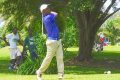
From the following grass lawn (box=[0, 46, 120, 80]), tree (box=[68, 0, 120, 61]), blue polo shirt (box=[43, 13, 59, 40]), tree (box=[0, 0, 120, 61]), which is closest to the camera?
blue polo shirt (box=[43, 13, 59, 40])

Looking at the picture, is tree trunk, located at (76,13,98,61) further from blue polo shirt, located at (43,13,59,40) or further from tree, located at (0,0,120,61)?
blue polo shirt, located at (43,13,59,40)

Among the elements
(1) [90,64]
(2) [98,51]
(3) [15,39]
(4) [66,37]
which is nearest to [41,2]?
(3) [15,39]

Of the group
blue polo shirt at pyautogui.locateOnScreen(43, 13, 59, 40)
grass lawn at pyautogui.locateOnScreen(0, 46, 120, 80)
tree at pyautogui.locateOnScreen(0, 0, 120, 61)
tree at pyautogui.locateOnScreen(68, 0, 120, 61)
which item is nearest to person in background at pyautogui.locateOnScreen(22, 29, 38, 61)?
grass lawn at pyautogui.locateOnScreen(0, 46, 120, 80)

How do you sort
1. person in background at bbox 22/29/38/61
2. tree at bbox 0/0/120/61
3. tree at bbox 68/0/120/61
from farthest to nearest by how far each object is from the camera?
tree at bbox 68/0/120/61, tree at bbox 0/0/120/61, person in background at bbox 22/29/38/61

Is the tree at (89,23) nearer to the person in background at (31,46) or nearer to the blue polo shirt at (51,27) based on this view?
the person in background at (31,46)

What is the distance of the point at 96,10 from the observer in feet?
89.5

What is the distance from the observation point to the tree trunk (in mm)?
27508

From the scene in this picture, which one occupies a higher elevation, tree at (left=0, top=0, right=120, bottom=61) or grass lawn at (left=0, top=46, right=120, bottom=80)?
tree at (left=0, top=0, right=120, bottom=61)

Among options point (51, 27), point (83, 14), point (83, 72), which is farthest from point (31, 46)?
point (83, 14)

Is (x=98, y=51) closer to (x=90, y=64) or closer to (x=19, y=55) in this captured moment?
(x=90, y=64)

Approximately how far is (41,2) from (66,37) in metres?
4.38

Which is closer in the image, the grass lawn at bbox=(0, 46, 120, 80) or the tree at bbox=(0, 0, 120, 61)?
the grass lawn at bbox=(0, 46, 120, 80)

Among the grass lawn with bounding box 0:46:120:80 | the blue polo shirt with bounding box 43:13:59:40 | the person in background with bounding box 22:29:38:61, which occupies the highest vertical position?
the blue polo shirt with bounding box 43:13:59:40

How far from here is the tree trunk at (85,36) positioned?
1083 inches
